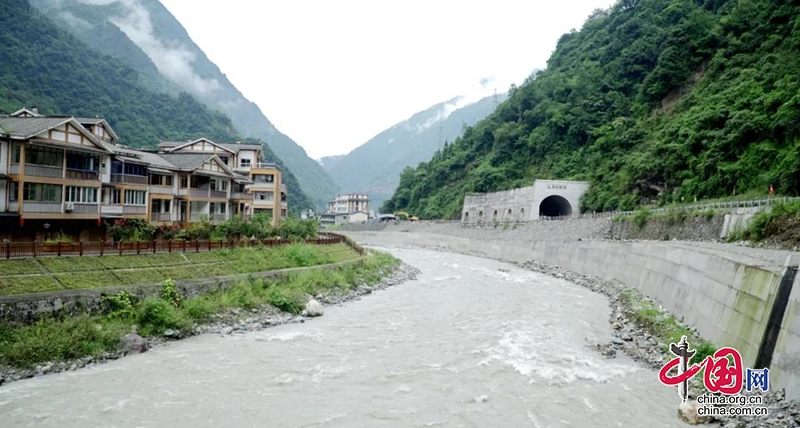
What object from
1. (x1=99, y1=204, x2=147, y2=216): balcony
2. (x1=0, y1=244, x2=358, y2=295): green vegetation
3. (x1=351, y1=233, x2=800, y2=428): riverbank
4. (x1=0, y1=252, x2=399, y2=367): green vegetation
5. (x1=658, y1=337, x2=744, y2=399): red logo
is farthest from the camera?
(x1=99, y1=204, x2=147, y2=216): balcony

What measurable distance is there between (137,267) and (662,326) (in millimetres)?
17982

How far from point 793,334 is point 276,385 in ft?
35.2

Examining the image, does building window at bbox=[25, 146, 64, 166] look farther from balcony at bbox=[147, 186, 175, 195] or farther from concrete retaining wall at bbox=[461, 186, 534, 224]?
concrete retaining wall at bbox=[461, 186, 534, 224]

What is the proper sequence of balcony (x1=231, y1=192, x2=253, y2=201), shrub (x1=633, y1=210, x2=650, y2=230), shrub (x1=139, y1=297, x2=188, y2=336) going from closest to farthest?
shrub (x1=139, y1=297, x2=188, y2=336), shrub (x1=633, y1=210, x2=650, y2=230), balcony (x1=231, y1=192, x2=253, y2=201)

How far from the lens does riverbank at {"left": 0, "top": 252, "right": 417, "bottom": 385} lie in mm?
12547

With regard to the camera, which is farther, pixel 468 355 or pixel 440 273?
pixel 440 273

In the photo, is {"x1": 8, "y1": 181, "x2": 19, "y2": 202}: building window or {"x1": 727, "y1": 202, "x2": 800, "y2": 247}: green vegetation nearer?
{"x1": 727, "y1": 202, "x2": 800, "y2": 247}: green vegetation

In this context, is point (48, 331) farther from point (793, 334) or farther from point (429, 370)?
point (793, 334)

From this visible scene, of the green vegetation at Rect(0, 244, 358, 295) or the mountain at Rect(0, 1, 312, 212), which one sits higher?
the mountain at Rect(0, 1, 312, 212)

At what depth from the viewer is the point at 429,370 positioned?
13320 millimetres

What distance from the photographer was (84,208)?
72.6 ft

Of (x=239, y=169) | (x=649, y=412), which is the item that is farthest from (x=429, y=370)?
(x=239, y=169)

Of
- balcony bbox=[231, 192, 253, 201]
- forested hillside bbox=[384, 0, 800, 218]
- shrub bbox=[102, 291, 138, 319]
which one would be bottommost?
shrub bbox=[102, 291, 138, 319]

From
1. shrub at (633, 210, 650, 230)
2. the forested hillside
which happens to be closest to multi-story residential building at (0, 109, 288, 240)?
shrub at (633, 210, 650, 230)
